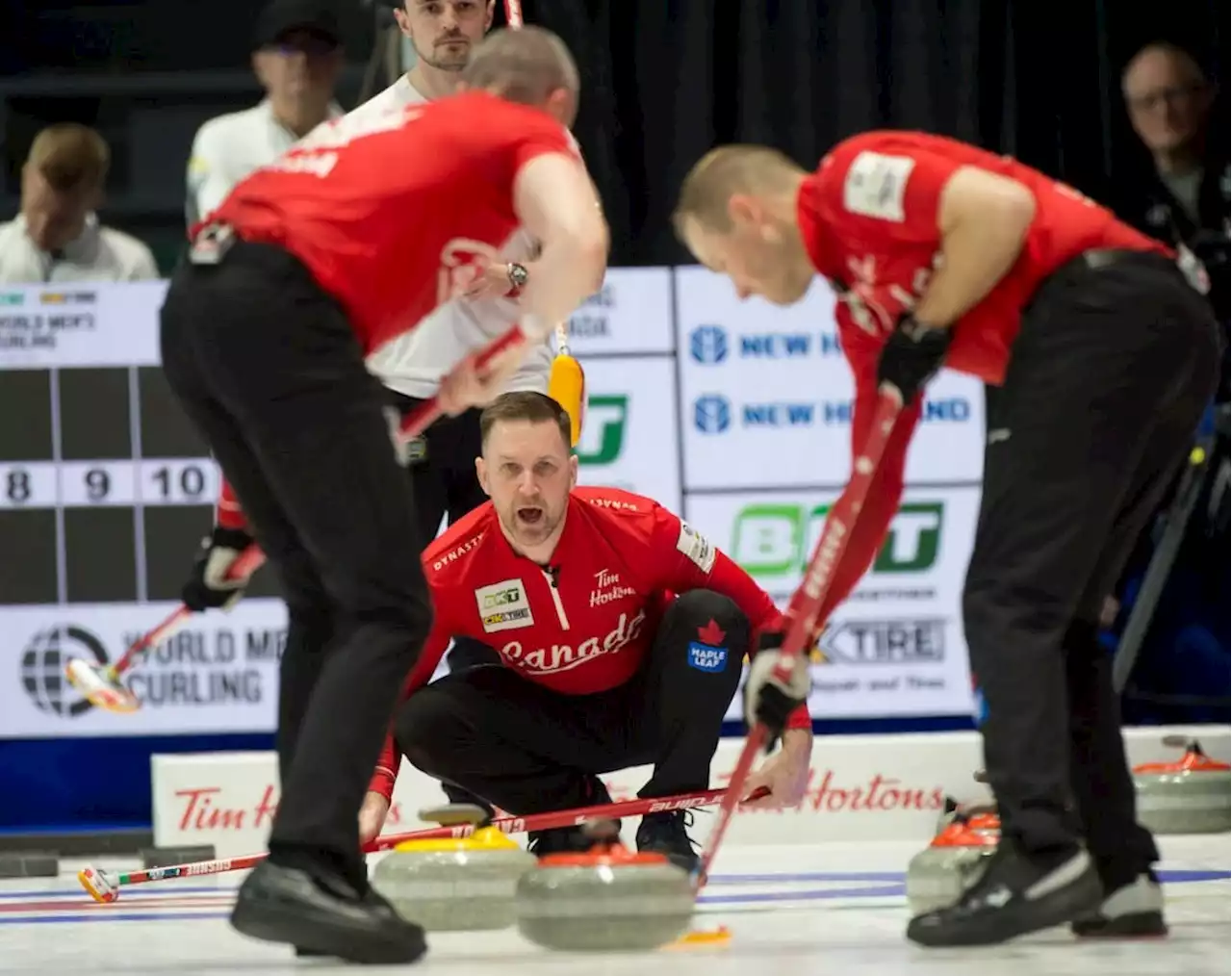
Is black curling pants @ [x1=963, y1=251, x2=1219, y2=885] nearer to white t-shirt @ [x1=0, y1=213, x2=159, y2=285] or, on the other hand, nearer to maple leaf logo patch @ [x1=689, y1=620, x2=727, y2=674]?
maple leaf logo patch @ [x1=689, y1=620, x2=727, y2=674]

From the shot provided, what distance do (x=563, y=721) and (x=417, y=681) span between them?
29 cm

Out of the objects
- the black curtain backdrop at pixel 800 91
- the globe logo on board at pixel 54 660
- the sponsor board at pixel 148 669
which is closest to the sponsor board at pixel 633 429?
the black curtain backdrop at pixel 800 91

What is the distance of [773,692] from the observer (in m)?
2.84

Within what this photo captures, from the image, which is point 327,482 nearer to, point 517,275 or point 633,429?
point 517,275

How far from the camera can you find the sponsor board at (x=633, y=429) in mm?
5766

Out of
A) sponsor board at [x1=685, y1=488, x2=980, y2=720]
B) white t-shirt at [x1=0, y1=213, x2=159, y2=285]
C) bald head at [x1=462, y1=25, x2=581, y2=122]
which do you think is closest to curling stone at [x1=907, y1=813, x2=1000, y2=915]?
bald head at [x1=462, y1=25, x2=581, y2=122]

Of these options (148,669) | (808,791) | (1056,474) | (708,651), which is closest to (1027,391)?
(1056,474)

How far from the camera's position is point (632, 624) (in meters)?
3.94

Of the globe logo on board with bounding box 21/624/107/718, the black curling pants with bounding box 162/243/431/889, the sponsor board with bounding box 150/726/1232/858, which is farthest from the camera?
the globe logo on board with bounding box 21/624/107/718

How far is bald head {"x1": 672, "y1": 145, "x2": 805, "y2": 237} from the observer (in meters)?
2.82

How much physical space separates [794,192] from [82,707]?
351 centimetres

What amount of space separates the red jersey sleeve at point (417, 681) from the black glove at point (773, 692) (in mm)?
824

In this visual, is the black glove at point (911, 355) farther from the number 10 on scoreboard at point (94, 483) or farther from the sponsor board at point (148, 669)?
the number 10 on scoreboard at point (94, 483)

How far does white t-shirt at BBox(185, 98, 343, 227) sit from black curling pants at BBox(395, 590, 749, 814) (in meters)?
2.30
